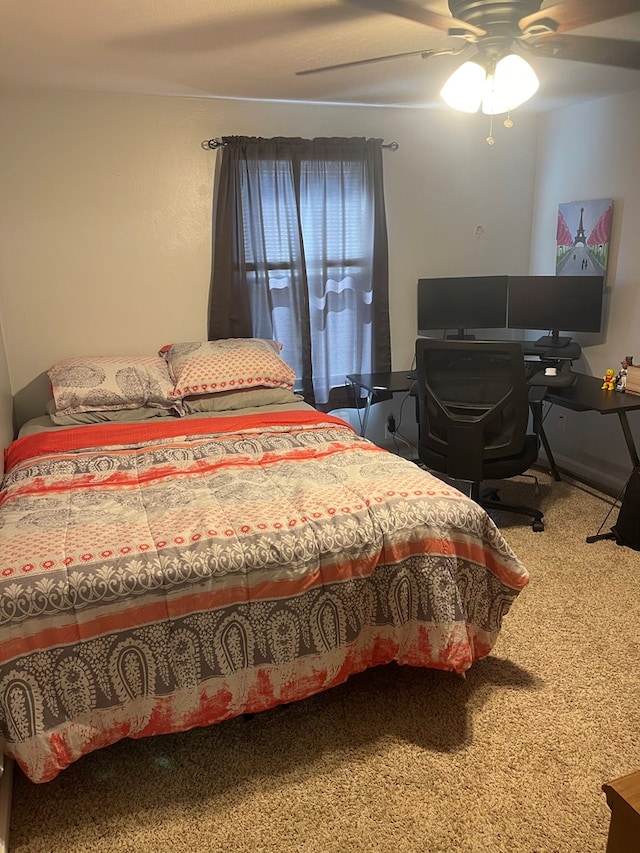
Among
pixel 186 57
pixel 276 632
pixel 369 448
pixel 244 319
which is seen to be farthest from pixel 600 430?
pixel 186 57

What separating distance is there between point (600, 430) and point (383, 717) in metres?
2.51

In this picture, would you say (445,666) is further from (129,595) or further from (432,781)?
(129,595)

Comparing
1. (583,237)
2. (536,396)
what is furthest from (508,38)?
(583,237)

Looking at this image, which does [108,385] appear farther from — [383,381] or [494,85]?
[494,85]

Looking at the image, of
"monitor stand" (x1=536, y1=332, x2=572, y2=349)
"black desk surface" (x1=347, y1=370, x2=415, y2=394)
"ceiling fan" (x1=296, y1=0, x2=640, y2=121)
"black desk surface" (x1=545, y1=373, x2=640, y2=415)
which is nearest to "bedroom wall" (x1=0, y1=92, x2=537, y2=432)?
"black desk surface" (x1=347, y1=370, x2=415, y2=394)

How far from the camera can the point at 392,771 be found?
1.77 m

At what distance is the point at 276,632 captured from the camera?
1.78 metres

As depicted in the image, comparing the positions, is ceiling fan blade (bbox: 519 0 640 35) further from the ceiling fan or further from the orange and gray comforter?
the orange and gray comforter

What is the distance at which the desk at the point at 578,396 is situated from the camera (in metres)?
2.94

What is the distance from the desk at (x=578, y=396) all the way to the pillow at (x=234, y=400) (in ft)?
1.88

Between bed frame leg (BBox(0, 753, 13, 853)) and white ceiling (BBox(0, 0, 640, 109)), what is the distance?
90.5 inches

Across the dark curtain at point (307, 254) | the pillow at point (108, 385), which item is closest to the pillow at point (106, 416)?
the pillow at point (108, 385)

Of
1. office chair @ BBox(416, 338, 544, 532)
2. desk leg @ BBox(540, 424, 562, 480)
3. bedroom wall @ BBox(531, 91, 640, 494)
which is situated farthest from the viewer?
desk leg @ BBox(540, 424, 562, 480)

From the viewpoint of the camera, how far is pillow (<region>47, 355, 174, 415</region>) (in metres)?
3.01
